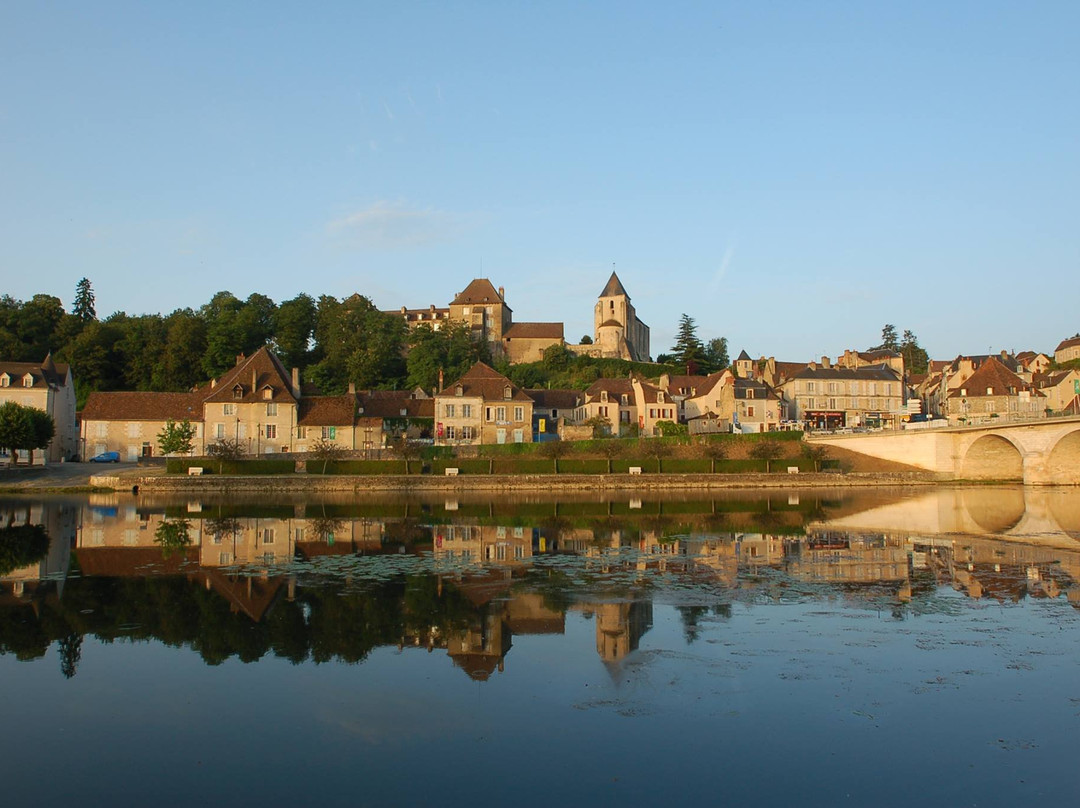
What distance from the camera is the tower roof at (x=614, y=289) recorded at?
92125 mm

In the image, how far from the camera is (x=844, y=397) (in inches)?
2579

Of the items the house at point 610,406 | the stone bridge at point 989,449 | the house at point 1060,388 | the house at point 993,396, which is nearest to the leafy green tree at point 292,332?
the house at point 610,406

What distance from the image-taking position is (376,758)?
750cm

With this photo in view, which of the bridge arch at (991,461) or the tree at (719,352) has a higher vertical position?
the tree at (719,352)

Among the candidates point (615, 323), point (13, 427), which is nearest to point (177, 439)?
point (13, 427)

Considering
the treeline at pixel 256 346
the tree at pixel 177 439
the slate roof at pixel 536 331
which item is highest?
the slate roof at pixel 536 331

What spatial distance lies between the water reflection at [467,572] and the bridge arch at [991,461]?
16.8 meters

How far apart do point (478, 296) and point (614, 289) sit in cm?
1481

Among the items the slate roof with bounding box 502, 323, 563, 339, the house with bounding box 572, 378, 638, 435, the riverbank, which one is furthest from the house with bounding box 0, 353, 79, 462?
the slate roof with bounding box 502, 323, 563, 339

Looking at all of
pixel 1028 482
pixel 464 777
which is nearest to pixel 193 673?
pixel 464 777

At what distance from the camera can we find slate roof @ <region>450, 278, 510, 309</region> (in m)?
91.7

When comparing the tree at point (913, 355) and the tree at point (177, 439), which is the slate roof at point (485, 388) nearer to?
the tree at point (177, 439)

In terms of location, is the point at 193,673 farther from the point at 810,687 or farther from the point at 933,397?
the point at 933,397

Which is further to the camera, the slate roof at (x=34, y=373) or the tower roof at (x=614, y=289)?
the tower roof at (x=614, y=289)
